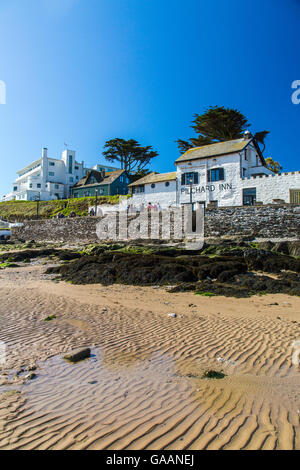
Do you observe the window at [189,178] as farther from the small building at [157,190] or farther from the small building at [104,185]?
the small building at [104,185]

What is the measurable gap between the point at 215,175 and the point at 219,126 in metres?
15.1

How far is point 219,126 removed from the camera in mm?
47312

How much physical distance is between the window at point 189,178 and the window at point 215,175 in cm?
175

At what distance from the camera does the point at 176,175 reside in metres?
40.3

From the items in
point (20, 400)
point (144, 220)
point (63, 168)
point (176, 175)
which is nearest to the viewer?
point (20, 400)

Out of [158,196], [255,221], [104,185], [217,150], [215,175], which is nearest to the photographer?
[255,221]

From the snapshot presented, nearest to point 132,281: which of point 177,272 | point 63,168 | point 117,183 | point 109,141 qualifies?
point 177,272

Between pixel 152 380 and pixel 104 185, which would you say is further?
pixel 104 185

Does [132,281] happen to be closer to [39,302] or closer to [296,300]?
[39,302]

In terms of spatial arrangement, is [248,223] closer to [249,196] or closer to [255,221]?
[255,221]

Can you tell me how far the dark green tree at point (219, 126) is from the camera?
149 ft

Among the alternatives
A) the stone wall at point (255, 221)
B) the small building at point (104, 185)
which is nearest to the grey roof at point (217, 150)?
the stone wall at point (255, 221)

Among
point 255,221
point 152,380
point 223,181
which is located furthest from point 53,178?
point 152,380

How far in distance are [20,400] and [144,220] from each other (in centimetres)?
2854
